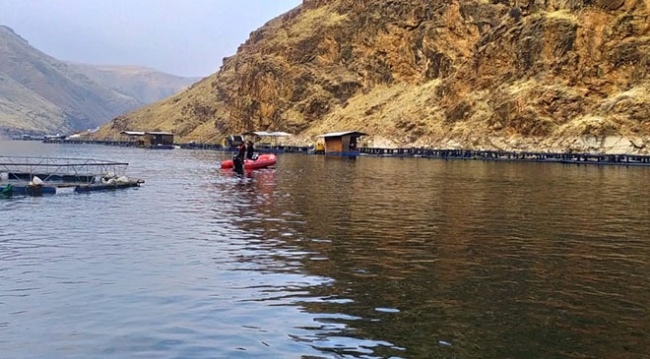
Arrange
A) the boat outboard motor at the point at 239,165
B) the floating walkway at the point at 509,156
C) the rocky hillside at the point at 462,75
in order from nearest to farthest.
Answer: the boat outboard motor at the point at 239,165
the floating walkway at the point at 509,156
the rocky hillside at the point at 462,75

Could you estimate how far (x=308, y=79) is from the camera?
6880 inches

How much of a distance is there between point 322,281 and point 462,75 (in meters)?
118

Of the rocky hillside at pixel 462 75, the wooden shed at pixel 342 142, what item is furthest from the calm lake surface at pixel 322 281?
the wooden shed at pixel 342 142

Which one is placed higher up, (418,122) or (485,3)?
(485,3)

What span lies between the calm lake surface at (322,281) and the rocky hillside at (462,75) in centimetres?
7734

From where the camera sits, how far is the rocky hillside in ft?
347

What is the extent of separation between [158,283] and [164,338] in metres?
4.58

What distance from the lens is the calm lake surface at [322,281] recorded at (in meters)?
12.4

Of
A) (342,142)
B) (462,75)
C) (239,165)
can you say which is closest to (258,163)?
(239,165)

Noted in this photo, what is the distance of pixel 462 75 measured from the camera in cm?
12950

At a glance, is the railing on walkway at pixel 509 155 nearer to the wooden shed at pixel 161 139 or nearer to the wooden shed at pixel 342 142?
the wooden shed at pixel 342 142

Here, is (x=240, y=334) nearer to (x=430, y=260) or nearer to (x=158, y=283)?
(x=158, y=283)

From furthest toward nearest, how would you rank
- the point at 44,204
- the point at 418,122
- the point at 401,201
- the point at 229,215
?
the point at 418,122
the point at 401,201
the point at 44,204
the point at 229,215

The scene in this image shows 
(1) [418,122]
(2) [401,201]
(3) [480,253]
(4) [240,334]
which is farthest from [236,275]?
(1) [418,122]
